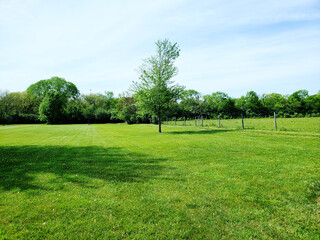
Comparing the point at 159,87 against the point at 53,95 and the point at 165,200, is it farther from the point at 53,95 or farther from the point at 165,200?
the point at 53,95

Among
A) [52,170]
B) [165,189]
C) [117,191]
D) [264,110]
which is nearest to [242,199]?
[165,189]

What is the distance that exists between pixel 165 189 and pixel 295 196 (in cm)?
345

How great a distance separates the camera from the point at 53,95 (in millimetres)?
65625

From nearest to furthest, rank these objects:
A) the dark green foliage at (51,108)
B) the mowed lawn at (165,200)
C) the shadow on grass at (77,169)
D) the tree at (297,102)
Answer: the mowed lawn at (165,200)
the shadow on grass at (77,169)
the dark green foliage at (51,108)
the tree at (297,102)

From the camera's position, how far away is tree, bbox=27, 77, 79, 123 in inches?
2525

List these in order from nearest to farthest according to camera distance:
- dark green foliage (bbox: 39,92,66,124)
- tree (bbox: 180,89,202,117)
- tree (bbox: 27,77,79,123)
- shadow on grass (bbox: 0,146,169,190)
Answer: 1. shadow on grass (bbox: 0,146,169,190)
2. dark green foliage (bbox: 39,92,66,124)
3. tree (bbox: 27,77,79,123)
4. tree (bbox: 180,89,202,117)

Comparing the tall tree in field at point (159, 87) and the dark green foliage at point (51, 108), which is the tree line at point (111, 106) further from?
the tall tree in field at point (159, 87)

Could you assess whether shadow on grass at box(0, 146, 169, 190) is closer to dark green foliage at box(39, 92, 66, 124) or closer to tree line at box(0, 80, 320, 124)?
tree line at box(0, 80, 320, 124)

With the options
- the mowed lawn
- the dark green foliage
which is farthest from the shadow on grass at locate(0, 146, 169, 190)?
the dark green foliage

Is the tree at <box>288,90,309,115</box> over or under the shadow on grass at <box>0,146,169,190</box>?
over

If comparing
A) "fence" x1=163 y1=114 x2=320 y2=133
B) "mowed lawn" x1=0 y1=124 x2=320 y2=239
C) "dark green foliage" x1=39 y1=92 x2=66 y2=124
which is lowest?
"mowed lawn" x1=0 y1=124 x2=320 y2=239

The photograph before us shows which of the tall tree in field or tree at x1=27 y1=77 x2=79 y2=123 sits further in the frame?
tree at x1=27 y1=77 x2=79 y2=123

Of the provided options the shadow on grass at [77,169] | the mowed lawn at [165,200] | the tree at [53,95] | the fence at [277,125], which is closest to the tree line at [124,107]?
the tree at [53,95]

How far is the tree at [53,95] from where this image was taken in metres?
64.1
